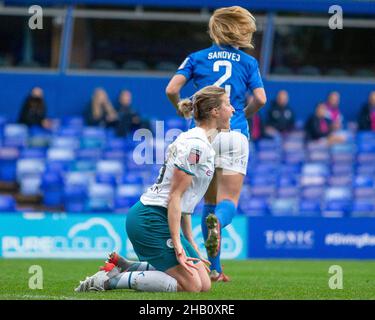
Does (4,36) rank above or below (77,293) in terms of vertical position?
above

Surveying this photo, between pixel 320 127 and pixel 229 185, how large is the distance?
994 cm

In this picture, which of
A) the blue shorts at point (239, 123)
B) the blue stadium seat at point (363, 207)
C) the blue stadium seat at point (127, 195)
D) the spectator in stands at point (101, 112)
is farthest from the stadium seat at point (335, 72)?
the blue shorts at point (239, 123)

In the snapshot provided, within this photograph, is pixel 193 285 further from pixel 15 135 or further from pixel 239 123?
pixel 15 135

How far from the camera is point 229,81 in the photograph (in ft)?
29.5

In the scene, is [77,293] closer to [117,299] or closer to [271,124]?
[117,299]

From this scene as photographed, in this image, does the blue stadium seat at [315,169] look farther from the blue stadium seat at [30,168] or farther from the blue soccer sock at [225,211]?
the blue soccer sock at [225,211]

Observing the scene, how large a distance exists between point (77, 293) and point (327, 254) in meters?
8.78

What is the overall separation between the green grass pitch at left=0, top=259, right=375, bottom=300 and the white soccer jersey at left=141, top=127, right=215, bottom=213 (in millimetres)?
701

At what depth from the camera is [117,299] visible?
7.07 m

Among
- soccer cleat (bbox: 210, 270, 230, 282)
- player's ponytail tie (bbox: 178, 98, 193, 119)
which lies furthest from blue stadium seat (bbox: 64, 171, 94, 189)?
player's ponytail tie (bbox: 178, 98, 193, 119)

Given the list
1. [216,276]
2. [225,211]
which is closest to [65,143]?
[216,276]

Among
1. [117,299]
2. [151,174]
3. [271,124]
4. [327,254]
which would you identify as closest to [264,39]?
[271,124]

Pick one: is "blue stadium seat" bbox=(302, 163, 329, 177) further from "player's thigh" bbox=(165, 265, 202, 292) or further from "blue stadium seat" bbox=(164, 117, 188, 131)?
"player's thigh" bbox=(165, 265, 202, 292)
